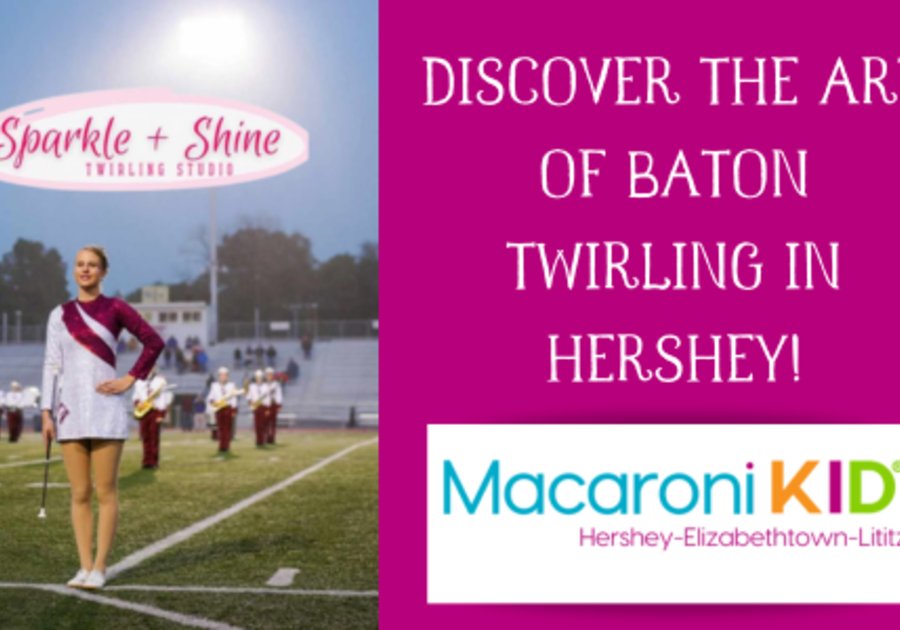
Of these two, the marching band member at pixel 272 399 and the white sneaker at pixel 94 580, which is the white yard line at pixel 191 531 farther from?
the marching band member at pixel 272 399

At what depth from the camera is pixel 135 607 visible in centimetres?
446

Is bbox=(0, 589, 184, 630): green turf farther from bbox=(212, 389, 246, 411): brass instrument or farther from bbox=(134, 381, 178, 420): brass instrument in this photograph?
bbox=(212, 389, 246, 411): brass instrument

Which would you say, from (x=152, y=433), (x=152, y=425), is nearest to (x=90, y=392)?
(x=152, y=433)

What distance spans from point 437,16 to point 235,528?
4.40 meters

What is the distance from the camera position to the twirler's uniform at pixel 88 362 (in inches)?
189

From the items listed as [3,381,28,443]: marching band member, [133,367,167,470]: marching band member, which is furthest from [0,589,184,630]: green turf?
[3,381,28,443]: marching band member

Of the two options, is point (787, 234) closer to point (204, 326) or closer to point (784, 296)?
point (784, 296)

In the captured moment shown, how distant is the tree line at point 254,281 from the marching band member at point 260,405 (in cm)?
3847

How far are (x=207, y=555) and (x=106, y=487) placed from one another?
3.85 ft

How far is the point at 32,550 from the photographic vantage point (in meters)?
6.04

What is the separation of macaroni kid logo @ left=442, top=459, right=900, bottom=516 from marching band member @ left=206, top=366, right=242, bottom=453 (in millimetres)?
12621

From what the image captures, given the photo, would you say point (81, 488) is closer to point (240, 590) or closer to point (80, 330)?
point (80, 330)

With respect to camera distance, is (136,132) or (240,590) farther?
(136,132)

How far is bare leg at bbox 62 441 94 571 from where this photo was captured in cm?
487
